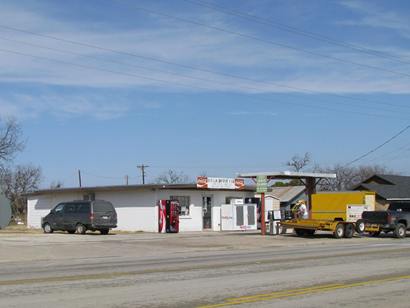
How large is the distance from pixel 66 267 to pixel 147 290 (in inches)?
242

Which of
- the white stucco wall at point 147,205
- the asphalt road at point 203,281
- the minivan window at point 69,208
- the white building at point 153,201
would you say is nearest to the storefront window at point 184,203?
the white building at point 153,201

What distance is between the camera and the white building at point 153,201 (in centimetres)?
3866

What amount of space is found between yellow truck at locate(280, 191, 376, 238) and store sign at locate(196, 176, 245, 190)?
632cm

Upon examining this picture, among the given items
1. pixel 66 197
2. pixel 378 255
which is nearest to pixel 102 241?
pixel 378 255

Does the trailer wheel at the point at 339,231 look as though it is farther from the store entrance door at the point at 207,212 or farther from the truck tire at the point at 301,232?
the store entrance door at the point at 207,212

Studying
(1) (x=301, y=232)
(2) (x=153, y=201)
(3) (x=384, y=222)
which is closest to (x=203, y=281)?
(1) (x=301, y=232)

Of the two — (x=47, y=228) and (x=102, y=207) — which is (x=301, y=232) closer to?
(x=102, y=207)

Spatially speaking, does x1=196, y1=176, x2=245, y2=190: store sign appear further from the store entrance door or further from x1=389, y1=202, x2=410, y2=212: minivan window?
x1=389, y1=202, x2=410, y2=212: minivan window

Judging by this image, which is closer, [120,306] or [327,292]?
[120,306]

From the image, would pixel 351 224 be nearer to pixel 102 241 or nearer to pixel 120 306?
pixel 102 241

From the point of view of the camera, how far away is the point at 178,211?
38.2 m

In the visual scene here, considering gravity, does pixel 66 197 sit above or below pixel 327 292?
above

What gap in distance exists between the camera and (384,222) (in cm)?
3406

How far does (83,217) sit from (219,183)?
963 cm
